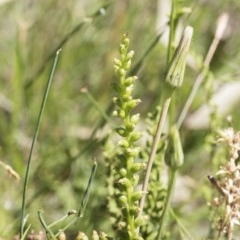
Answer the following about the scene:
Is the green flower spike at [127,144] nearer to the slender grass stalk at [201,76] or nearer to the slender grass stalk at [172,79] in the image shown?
the slender grass stalk at [172,79]

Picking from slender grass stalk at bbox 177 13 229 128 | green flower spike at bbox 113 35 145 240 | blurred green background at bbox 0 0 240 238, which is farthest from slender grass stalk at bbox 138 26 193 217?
blurred green background at bbox 0 0 240 238

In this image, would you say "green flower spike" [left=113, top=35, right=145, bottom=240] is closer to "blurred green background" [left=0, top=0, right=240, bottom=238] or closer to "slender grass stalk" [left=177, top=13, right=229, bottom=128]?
"slender grass stalk" [left=177, top=13, right=229, bottom=128]

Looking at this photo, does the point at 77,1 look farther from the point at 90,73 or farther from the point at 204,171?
the point at 204,171

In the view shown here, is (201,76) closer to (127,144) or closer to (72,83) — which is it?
(127,144)

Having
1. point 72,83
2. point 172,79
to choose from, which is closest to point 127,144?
point 172,79

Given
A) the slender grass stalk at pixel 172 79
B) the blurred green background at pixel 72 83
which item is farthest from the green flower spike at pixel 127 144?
the blurred green background at pixel 72 83

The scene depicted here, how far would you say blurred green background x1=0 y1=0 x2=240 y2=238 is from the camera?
1.47 metres

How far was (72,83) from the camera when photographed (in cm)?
188

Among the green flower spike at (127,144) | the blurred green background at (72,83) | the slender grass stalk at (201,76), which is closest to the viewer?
the green flower spike at (127,144)

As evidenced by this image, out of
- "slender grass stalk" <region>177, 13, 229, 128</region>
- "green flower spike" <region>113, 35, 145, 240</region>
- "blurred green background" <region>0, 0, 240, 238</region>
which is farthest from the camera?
"blurred green background" <region>0, 0, 240, 238</region>

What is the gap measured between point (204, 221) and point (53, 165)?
0.40 meters

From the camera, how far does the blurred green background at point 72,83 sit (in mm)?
1468

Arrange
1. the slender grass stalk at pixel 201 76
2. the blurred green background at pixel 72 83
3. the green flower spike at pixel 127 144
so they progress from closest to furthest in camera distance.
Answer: the green flower spike at pixel 127 144 → the slender grass stalk at pixel 201 76 → the blurred green background at pixel 72 83

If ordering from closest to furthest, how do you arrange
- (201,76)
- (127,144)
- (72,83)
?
(127,144)
(201,76)
(72,83)
